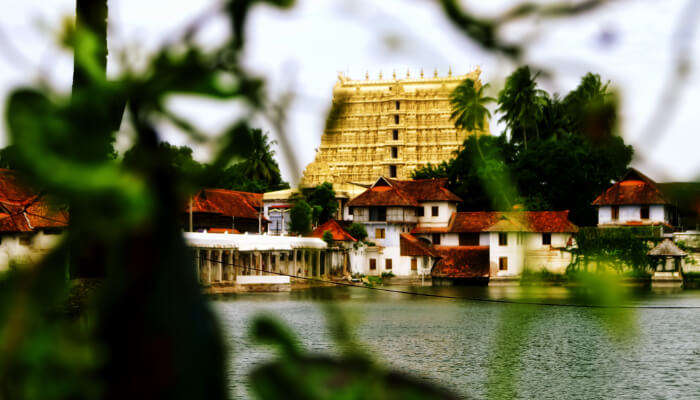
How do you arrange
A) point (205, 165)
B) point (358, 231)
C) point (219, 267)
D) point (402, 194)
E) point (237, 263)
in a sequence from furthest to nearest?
point (402, 194)
point (358, 231)
point (237, 263)
point (219, 267)
point (205, 165)

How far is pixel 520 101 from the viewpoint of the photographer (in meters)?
0.76

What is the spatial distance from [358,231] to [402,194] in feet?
13.5

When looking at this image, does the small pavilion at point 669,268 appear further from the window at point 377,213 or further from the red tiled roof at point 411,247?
the window at point 377,213

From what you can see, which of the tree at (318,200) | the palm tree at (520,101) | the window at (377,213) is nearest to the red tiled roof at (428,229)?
the window at (377,213)

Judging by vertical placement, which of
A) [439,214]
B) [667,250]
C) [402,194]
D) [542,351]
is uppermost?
[402,194]

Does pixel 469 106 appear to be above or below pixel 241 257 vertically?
above

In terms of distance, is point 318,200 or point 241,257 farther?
point 241,257

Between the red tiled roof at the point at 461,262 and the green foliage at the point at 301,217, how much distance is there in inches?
1982

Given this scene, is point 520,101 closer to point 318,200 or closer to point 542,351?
point 318,200

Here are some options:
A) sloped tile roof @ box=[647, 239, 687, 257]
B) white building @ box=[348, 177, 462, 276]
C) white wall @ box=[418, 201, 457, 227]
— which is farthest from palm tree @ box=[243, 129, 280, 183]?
sloped tile roof @ box=[647, 239, 687, 257]

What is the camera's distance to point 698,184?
2.51 feet

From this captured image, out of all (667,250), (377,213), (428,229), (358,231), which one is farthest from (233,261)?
(667,250)

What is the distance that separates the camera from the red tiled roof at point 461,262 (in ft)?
165

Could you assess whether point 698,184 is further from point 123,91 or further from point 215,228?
point 215,228
